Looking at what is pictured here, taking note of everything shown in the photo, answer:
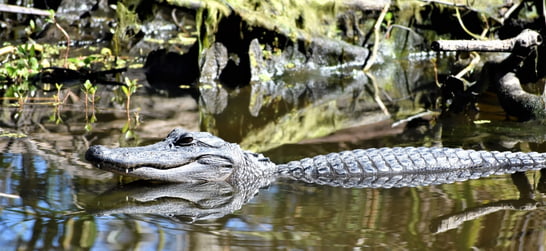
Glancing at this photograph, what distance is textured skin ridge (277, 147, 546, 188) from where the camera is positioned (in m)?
5.33

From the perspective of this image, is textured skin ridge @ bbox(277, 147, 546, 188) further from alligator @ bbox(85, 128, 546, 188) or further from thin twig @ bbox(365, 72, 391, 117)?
thin twig @ bbox(365, 72, 391, 117)

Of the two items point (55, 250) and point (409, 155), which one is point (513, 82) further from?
point (55, 250)

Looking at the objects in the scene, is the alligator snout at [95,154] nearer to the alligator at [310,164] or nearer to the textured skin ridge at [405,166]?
the alligator at [310,164]

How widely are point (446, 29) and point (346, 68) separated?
6.78 feet

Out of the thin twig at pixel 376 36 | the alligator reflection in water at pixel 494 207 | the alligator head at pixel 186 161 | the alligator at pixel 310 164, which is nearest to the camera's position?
the alligator reflection in water at pixel 494 207

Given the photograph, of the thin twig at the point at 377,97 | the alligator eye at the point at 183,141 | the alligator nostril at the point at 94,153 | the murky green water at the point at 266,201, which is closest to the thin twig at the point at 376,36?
the thin twig at the point at 377,97

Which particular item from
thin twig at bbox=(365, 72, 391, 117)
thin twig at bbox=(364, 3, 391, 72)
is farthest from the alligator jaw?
thin twig at bbox=(364, 3, 391, 72)

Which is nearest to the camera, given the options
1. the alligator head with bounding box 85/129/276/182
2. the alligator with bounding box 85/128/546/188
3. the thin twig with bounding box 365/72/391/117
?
the alligator head with bounding box 85/129/276/182

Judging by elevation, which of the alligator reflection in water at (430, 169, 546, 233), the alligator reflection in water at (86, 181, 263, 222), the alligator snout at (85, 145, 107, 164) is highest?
the alligator snout at (85, 145, 107, 164)

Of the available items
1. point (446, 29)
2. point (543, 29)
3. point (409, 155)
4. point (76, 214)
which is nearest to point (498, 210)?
point (409, 155)

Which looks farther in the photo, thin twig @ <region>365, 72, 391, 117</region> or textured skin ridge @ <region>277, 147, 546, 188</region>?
thin twig @ <region>365, 72, 391, 117</region>

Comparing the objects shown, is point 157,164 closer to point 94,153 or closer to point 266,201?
point 94,153

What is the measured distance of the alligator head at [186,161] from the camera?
4895mm

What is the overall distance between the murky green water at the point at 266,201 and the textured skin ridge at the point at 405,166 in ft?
0.68
